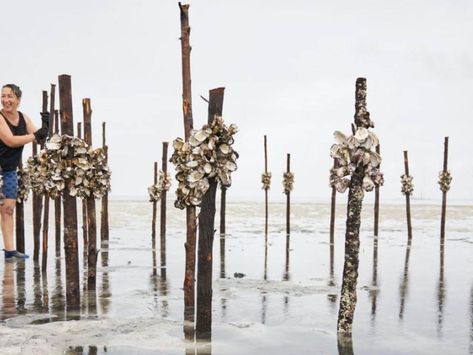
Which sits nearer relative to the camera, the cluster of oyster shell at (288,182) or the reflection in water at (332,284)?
the reflection in water at (332,284)

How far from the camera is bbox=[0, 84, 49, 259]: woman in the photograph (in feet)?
46.2

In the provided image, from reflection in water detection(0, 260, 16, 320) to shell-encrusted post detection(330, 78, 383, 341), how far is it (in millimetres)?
5129

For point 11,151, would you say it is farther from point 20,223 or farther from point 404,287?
point 404,287

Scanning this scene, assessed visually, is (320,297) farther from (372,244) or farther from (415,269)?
(372,244)

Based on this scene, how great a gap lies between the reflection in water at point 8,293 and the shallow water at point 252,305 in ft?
0.06

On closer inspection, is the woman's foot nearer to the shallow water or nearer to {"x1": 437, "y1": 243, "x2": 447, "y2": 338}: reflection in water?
the shallow water

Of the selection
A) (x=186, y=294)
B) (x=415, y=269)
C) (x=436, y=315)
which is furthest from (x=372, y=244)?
(x=186, y=294)

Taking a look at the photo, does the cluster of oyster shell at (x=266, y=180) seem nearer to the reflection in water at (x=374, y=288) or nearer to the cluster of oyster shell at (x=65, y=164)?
the reflection in water at (x=374, y=288)

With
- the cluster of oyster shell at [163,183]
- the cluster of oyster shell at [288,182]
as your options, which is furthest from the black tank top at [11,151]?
the cluster of oyster shell at [288,182]

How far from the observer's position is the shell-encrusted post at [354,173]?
815 cm

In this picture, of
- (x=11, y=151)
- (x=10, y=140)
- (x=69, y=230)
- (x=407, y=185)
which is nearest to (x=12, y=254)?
(x=11, y=151)

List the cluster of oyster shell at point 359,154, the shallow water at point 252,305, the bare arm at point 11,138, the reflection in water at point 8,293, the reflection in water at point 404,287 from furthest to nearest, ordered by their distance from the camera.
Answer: the bare arm at point 11,138
the reflection in water at point 404,287
the reflection in water at point 8,293
the cluster of oyster shell at point 359,154
the shallow water at point 252,305

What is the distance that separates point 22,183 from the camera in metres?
16.8

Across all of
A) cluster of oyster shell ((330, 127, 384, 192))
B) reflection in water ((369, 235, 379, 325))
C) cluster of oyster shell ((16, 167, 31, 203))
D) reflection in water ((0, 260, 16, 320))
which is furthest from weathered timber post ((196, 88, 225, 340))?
cluster of oyster shell ((16, 167, 31, 203))
